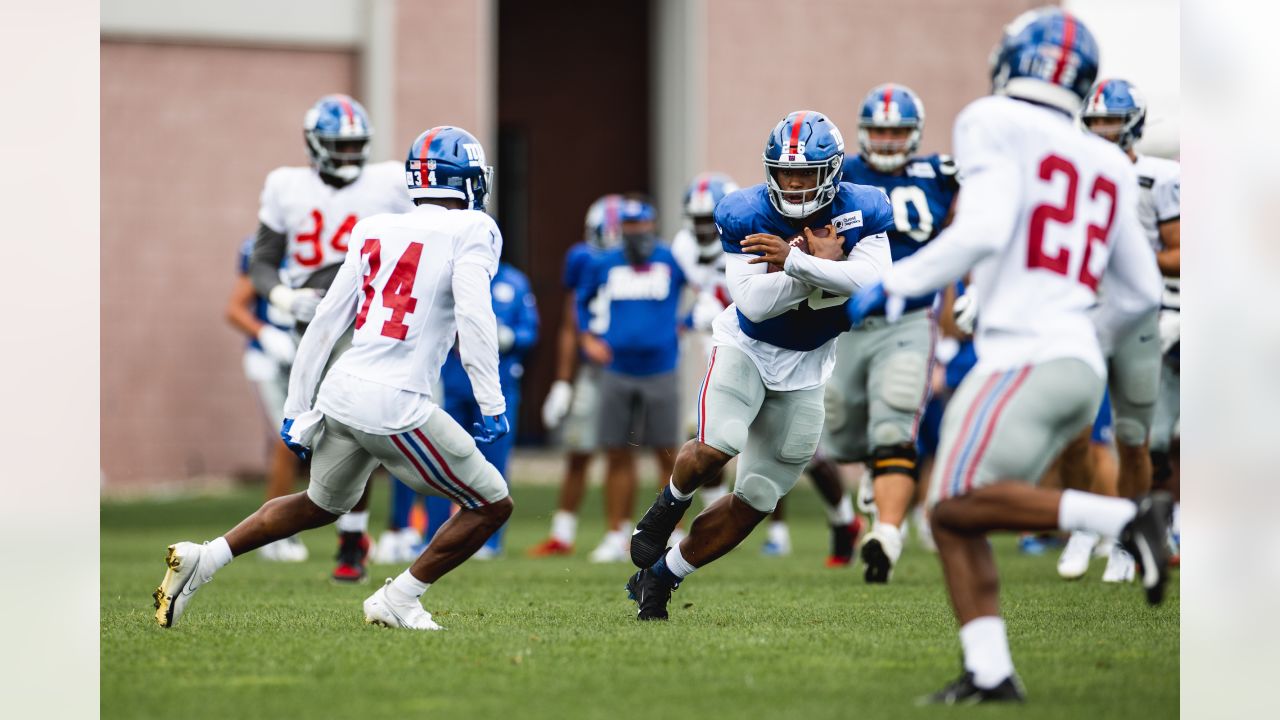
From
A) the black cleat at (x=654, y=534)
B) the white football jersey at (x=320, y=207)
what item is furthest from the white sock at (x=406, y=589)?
the white football jersey at (x=320, y=207)

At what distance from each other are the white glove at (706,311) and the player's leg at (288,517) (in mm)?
4539

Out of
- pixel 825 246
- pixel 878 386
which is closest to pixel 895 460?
pixel 878 386

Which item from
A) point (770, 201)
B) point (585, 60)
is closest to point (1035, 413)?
point (770, 201)

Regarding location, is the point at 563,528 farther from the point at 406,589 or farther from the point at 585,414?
the point at 406,589

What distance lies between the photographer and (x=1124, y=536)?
164 inches

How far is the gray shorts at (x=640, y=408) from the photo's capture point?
35.2 feet

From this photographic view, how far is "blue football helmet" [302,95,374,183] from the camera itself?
7.82m

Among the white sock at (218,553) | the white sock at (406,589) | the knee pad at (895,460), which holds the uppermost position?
the knee pad at (895,460)

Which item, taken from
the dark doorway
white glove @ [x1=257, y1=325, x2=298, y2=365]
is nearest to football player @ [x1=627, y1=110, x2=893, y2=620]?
white glove @ [x1=257, y1=325, x2=298, y2=365]

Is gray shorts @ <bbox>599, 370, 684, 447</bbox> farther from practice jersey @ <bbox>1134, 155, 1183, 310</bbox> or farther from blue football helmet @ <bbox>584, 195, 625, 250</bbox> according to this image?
practice jersey @ <bbox>1134, 155, 1183, 310</bbox>

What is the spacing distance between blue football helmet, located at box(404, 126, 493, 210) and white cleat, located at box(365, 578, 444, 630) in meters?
1.38

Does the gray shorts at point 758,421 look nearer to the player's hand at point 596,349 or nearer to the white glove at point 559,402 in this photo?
the player's hand at point 596,349

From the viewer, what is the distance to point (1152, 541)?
4.10 m

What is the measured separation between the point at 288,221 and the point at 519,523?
5.62 metres
